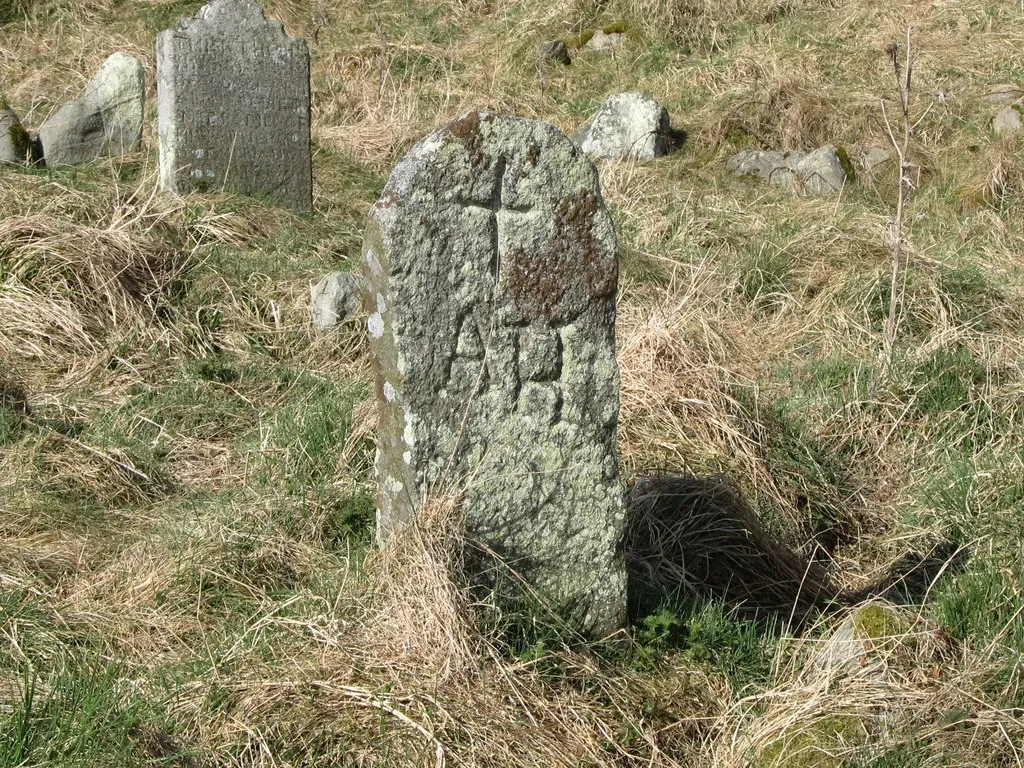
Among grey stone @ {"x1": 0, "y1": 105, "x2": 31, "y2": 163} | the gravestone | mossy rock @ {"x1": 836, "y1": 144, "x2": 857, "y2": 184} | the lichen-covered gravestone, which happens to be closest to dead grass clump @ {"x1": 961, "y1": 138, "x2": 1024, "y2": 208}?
mossy rock @ {"x1": 836, "y1": 144, "x2": 857, "y2": 184}

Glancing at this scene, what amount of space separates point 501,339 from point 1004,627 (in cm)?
162

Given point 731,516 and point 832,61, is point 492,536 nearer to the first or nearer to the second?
point 731,516

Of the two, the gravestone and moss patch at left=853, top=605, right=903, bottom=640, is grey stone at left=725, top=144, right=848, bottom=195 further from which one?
moss patch at left=853, top=605, right=903, bottom=640

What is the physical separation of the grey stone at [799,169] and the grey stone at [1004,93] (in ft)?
5.06

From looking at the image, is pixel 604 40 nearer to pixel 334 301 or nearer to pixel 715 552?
pixel 334 301

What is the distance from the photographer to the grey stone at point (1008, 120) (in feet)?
29.5

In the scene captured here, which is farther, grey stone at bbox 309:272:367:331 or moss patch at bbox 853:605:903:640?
grey stone at bbox 309:272:367:331

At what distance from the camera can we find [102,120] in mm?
8812

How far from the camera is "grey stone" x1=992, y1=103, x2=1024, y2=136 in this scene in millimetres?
8977

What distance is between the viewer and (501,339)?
3.26 m

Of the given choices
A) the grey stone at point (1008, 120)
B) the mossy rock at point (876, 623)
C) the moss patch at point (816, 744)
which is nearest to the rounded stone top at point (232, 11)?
the grey stone at point (1008, 120)

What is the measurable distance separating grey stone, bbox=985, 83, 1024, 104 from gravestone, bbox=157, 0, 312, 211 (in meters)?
5.50

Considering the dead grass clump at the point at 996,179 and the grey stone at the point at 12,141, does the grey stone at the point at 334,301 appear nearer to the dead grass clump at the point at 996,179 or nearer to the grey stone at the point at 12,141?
the grey stone at the point at 12,141

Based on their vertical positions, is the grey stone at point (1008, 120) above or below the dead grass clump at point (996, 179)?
above
